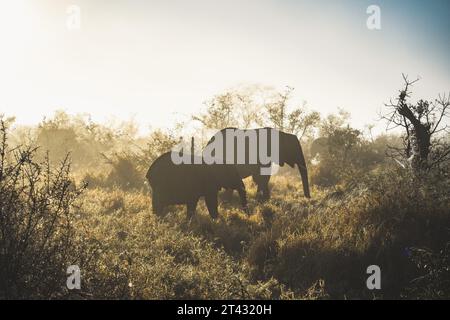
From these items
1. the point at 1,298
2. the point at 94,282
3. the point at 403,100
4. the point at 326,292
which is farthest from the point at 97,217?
the point at 403,100

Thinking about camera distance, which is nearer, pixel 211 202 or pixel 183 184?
pixel 183 184

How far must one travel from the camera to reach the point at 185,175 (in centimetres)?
933

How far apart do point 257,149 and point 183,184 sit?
5.17 metres

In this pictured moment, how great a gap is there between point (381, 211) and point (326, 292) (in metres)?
2.76

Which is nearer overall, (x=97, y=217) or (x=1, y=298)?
(x=1, y=298)

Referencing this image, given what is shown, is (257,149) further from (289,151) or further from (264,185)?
(264,185)

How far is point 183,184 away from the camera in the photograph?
30.7 feet

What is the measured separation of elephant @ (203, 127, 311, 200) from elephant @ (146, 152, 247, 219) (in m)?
3.65

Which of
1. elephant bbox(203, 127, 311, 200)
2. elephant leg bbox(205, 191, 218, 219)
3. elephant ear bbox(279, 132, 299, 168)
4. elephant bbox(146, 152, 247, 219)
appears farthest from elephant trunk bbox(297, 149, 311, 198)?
elephant leg bbox(205, 191, 218, 219)

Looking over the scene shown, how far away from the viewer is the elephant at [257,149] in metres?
13.3

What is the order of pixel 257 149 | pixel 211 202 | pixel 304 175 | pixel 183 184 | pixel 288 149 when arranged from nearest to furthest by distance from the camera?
pixel 183 184, pixel 211 202, pixel 304 175, pixel 257 149, pixel 288 149

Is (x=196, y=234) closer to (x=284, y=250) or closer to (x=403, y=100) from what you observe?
(x=284, y=250)

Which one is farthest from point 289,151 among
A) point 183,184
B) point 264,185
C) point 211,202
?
point 183,184

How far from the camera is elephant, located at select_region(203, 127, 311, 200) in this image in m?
13.3
